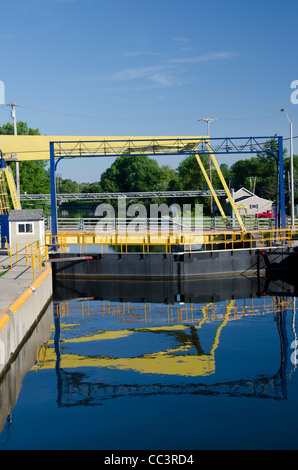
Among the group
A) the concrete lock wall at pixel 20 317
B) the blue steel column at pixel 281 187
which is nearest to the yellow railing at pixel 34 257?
the concrete lock wall at pixel 20 317

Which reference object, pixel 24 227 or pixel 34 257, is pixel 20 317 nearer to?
pixel 34 257

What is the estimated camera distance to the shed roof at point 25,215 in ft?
80.8

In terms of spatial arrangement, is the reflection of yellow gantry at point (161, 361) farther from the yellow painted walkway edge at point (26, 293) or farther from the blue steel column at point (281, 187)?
the blue steel column at point (281, 187)

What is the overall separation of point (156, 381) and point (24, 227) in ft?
48.6

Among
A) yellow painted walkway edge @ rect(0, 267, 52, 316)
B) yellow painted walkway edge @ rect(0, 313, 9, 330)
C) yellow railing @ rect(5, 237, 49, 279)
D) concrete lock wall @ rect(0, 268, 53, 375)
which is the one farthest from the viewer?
yellow railing @ rect(5, 237, 49, 279)

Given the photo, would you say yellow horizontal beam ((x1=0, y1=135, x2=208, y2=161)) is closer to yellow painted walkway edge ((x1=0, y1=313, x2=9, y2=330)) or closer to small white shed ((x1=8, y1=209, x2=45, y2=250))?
small white shed ((x1=8, y1=209, x2=45, y2=250))

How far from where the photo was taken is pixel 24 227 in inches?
976

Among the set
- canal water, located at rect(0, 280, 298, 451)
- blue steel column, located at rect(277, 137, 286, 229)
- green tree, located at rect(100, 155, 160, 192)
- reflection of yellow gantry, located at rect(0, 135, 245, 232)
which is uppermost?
green tree, located at rect(100, 155, 160, 192)

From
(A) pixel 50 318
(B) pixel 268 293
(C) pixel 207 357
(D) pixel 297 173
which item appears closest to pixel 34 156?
(A) pixel 50 318

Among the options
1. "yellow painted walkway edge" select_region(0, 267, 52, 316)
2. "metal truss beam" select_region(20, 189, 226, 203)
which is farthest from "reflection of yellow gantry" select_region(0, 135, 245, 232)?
"metal truss beam" select_region(20, 189, 226, 203)

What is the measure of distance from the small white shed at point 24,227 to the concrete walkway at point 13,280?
1.01 metres

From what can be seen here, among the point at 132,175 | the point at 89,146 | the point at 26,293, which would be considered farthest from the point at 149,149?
the point at 132,175

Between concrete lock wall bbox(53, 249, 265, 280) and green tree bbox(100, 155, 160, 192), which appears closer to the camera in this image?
concrete lock wall bbox(53, 249, 265, 280)

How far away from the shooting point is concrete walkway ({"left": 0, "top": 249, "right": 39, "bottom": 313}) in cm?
1510
